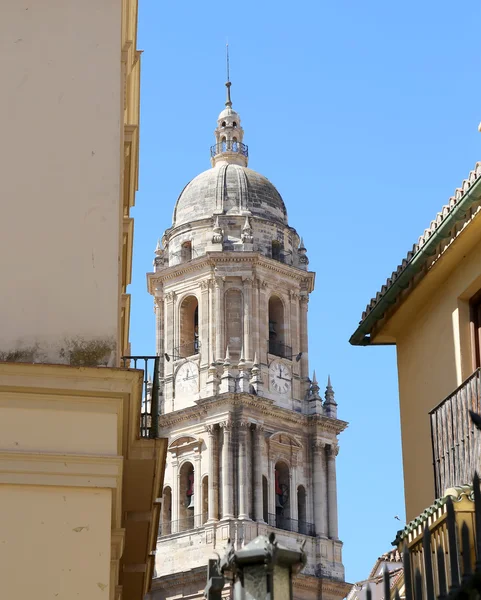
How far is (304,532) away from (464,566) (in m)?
51.1

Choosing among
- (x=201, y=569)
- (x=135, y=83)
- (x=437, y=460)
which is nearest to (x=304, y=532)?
(x=201, y=569)

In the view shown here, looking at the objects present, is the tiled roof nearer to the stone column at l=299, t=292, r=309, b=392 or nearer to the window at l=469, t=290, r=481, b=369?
the window at l=469, t=290, r=481, b=369

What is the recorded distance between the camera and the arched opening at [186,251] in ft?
200

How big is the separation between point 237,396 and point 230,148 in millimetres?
12826

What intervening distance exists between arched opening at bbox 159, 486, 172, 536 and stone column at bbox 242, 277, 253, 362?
18.8 feet

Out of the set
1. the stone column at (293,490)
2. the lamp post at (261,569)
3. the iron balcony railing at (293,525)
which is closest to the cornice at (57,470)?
the lamp post at (261,569)

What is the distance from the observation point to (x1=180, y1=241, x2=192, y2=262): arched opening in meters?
61.0

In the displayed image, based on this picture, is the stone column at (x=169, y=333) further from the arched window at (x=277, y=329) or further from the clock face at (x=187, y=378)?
the arched window at (x=277, y=329)

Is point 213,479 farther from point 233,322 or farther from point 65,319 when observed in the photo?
point 65,319

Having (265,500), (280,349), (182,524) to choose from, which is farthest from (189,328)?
(182,524)

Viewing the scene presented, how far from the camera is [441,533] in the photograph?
10734 mm

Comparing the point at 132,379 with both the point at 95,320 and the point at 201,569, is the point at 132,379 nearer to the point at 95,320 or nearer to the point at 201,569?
the point at 95,320

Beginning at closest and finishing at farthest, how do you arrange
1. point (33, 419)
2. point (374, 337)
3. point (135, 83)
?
1. point (33, 419)
2. point (374, 337)
3. point (135, 83)

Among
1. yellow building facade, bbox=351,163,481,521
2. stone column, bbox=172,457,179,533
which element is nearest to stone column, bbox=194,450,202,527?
stone column, bbox=172,457,179,533
